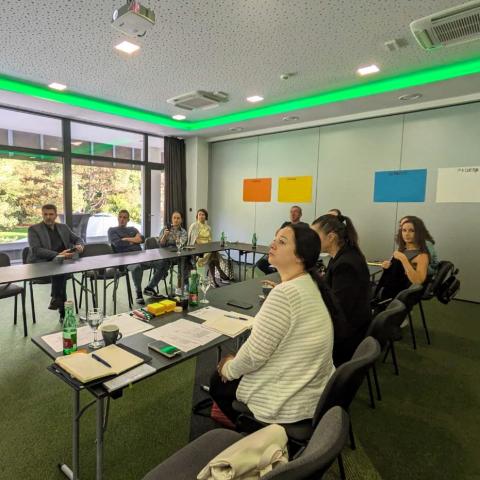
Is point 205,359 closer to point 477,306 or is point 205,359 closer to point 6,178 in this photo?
point 477,306

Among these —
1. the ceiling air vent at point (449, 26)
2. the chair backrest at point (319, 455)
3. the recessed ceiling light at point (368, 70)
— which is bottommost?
the chair backrest at point (319, 455)

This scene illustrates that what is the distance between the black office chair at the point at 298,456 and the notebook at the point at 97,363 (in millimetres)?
387

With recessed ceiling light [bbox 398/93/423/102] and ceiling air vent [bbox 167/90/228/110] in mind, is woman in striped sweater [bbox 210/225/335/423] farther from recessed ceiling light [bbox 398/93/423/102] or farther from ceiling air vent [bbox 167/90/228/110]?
recessed ceiling light [bbox 398/93/423/102]

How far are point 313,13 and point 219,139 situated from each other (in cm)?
478

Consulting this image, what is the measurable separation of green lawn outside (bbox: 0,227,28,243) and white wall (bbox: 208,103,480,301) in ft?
13.0

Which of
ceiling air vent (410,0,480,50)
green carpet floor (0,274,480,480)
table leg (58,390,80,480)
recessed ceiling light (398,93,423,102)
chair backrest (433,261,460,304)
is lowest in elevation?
green carpet floor (0,274,480,480)

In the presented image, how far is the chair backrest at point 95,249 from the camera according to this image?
4.25 m

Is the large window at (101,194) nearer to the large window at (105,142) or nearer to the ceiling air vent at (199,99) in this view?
the large window at (105,142)

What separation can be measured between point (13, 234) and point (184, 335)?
5301mm

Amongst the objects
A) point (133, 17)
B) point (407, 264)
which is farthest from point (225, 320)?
point (133, 17)

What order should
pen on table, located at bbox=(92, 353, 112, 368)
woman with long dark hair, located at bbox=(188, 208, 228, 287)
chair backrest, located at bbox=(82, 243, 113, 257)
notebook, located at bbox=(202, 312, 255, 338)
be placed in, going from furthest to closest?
1. woman with long dark hair, located at bbox=(188, 208, 228, 287)
2. chair backrest, located at bbox=(82, 243, 113, 257)
3. notebook, located at bbox=(202, 312, 255, 338)
4. pen on table, located at bbox=(92, 353, 112, 368)

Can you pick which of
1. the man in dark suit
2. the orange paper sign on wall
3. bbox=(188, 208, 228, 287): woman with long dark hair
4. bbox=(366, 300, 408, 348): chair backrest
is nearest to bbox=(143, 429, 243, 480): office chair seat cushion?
bbox=(366, 300, 408, 348): chair backrest

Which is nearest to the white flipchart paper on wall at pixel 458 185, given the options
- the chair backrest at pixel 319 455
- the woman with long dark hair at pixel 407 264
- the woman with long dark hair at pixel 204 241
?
the woman with long dark hair at pixel 407 264

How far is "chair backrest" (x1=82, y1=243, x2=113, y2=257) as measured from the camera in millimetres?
4250
